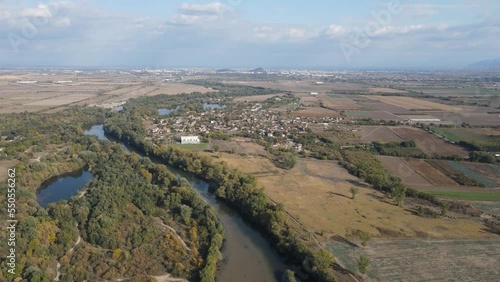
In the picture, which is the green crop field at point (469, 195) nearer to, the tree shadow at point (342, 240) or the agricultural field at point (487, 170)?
the agricultural field at point (487, 170)

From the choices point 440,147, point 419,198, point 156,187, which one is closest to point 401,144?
point 440,147

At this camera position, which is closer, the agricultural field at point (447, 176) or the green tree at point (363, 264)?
the green tree at point (363, 264)

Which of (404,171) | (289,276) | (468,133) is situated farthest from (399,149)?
(289,276)

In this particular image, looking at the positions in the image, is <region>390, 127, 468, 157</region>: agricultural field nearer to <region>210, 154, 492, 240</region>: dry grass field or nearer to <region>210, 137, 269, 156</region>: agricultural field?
<region>210, 154, 492, 240</region>: dry grass field

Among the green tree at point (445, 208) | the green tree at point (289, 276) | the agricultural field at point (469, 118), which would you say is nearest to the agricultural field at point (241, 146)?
the green tree at point (445, 208)

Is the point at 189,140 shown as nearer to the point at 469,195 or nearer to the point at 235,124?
the point at 235,124

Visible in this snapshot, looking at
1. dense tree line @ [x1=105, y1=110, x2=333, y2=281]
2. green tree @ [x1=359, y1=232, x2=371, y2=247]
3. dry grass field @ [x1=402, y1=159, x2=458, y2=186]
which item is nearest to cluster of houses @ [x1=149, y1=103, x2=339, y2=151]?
dense tree line @ [x1=105, y1=110, x2=333, y2=281]

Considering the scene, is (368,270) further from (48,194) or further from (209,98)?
(209,98)
